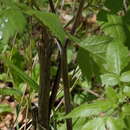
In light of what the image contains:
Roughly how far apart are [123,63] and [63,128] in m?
0.43

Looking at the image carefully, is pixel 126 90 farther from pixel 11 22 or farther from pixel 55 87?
pixel 11 22

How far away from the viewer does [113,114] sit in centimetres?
91

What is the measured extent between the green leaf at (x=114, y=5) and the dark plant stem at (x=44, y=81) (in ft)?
0.68

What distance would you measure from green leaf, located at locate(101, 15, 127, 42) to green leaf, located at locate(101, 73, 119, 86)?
16 centimetres

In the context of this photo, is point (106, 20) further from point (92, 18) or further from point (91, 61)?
point (92, 18)

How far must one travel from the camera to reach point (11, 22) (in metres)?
0.70

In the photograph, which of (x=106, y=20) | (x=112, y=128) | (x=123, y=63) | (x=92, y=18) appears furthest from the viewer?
(x=92, y=18)

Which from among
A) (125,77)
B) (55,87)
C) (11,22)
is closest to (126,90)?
(125,77)

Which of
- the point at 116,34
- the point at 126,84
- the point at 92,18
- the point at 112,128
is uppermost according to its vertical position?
the point at 92,18

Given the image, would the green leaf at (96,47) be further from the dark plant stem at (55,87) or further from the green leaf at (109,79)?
the dark plant stem at (55,87)

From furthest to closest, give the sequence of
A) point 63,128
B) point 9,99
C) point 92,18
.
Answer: point 92,18, point 9,99, point 63,128

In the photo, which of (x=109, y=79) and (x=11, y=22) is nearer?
(x=11, y=22)

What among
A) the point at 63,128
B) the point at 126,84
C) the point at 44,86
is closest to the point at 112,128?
the point at 126,84

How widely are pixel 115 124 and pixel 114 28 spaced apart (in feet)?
1.09
